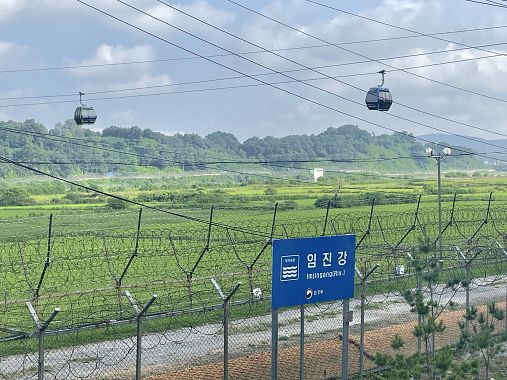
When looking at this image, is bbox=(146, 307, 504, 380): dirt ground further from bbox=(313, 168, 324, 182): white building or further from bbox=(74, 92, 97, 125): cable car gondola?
bbox=(313, 168, 324, 182): white building

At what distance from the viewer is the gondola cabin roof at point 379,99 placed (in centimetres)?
3041

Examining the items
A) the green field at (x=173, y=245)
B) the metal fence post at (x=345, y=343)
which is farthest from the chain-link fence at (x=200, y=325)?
the metal fence post at (x=345, y=343)

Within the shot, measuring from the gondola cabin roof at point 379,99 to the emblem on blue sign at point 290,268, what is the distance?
1921 centimetres

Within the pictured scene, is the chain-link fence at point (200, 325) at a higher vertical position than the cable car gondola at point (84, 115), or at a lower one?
lower

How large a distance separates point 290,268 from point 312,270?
1.53 feet

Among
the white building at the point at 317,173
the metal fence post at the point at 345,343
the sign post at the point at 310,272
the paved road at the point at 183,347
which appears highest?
the white building at the point at 317,173

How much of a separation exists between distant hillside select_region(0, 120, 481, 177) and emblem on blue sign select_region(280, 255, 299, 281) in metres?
119

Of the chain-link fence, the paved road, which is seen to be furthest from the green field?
the paved road

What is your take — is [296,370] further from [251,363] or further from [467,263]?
[467,263]

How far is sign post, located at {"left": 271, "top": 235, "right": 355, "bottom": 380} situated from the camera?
11.7 m

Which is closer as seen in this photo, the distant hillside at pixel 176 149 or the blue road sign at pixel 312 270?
the blue road sign at pixel 312 270

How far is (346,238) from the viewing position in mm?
12695

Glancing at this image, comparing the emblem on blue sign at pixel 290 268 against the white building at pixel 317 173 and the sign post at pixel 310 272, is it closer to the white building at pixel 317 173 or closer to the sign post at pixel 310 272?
the sign post at pixel 310 272

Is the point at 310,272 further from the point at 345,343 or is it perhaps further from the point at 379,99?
the point at 379,99
